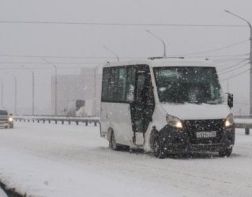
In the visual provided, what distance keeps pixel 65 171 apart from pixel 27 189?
353cm

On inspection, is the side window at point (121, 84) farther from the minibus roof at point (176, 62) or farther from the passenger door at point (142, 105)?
the minibus roof at point (176, 62)

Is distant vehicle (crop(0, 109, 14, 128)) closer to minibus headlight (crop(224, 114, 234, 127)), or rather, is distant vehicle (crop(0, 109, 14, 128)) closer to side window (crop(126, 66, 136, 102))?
side window (crop(126, 66, 136, 102))

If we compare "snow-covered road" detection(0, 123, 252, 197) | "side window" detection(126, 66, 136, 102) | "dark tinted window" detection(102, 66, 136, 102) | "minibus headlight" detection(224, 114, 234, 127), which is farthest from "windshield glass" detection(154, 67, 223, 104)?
"snow-covered road" detection(0, 123, 252, 197)

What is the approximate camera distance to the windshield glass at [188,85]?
766 inches

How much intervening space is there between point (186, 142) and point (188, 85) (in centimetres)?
199

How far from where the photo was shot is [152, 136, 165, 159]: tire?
61.0 ft

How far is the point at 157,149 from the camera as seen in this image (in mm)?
18766

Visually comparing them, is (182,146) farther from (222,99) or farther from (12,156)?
(12,156)

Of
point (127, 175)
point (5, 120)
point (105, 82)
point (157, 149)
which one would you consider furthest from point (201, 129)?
point (5, 120)

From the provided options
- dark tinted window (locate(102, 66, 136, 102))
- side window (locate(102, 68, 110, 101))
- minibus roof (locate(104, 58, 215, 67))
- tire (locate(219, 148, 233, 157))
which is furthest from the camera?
side window (locate(102, 68, 110, 101))

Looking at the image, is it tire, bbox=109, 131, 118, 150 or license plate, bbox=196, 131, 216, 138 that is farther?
tire, bbox=109, 131, 118, 150

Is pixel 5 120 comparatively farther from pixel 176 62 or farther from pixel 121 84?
pixel 176 62

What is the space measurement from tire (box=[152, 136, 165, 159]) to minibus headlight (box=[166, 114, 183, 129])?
2.00ft

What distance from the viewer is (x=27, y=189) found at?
11.0 metres
